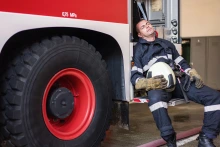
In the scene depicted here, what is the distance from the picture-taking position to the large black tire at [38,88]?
2.21m

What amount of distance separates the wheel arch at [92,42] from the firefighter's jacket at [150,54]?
0.58 feet

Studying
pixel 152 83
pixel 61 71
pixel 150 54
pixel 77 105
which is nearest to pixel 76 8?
pixel 61 71

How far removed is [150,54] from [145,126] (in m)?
1.57

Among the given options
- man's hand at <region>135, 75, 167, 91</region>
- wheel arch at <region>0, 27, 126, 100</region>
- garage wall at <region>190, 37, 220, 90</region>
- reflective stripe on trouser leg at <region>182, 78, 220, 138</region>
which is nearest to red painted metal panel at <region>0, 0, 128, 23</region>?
wheel arch at <region>0, 27, 126, 100</region>

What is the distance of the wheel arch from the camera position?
7.80ft

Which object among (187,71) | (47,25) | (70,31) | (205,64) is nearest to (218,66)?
(205,64)

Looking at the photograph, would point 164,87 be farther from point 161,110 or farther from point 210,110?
point 210,110

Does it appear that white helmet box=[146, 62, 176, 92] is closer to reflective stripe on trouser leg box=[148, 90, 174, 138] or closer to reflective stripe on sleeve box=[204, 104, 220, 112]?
reflective stripe on trouser leg box=[148, 90, 174, 138]

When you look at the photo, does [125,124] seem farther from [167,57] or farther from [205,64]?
[205,64]

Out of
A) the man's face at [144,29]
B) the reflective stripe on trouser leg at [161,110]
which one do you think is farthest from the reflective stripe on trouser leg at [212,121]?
the man's face at [144,29]

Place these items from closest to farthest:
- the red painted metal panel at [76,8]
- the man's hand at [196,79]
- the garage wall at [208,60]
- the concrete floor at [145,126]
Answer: the red painted metal panel at [76,8], the man's hand at [196,79], the concrete floor at [145,126], the garage wall at [208,60]

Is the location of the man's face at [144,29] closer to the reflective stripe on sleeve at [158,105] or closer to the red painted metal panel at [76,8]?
the red painted metal panel at [76,8]

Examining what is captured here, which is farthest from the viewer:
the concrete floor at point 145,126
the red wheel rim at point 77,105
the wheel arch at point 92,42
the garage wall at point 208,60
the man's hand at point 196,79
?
the garage wall at point 208,60

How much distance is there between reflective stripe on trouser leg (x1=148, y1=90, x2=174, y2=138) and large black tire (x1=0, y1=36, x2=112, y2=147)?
59cm
